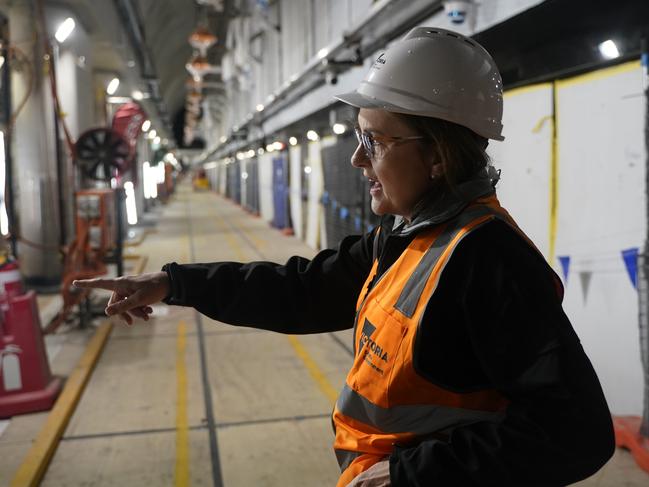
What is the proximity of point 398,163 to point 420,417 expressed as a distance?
58 centimetres

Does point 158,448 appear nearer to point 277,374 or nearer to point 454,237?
point 277,374

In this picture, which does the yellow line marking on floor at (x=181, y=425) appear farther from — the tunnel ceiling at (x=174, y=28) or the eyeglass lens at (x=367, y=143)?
the tunnel ceiling at (x=174, y=28)

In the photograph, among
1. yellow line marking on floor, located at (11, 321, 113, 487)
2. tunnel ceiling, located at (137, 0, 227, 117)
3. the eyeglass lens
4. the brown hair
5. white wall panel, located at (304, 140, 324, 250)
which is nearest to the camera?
the brown hair

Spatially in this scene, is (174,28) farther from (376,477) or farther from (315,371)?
(376,477)

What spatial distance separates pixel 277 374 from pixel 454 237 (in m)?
4.43

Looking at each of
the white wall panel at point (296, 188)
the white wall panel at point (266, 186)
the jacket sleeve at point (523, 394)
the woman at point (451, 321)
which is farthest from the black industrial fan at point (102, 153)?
the white wall panel at point (266, 186)

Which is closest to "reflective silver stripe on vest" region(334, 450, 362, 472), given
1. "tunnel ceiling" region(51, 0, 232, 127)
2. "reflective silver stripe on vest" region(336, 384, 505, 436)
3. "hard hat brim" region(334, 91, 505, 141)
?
"reflective silver stripe on vest" region(336, 384, 505, 436)

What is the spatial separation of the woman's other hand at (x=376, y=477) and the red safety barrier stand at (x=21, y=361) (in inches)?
158

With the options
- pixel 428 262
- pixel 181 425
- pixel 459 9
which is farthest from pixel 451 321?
pixel 459 9

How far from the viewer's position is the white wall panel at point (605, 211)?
367 cm

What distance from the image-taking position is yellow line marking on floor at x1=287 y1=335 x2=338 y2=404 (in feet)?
16.4

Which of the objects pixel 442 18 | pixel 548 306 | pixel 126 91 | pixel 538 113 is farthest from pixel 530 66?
pixel 126 91

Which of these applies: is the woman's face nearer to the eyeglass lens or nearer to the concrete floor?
the eyeglass lens

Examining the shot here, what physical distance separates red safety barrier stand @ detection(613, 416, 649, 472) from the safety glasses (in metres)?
2.97
